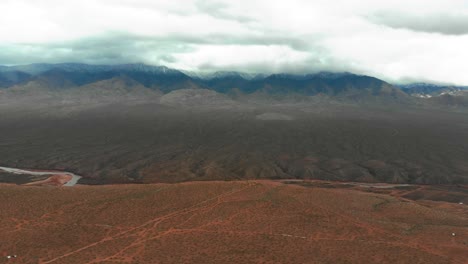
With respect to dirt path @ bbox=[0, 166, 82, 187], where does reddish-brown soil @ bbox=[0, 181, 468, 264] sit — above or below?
above

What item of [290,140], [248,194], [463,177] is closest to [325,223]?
[248,194]

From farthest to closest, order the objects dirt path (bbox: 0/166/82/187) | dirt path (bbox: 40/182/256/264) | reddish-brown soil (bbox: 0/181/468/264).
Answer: dirt path (bbox: 0/166/82/187)
dirt path (bbox: 40/182/256/264)
reddish-brown soil (bbox: 0/181/468/264)

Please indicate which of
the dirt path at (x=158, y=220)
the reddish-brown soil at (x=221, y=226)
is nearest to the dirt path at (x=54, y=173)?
the reddish-brown soil at (x=221, y=226)

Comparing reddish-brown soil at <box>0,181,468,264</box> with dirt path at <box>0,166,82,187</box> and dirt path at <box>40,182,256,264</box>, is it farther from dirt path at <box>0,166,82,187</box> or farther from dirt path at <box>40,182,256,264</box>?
dirt path at <box>0,166,82,187</box>

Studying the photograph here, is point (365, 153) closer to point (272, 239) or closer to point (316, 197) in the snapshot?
point (316, 197)

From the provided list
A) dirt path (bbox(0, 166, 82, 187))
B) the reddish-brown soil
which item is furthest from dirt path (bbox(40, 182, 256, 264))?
dirt path (bbox(0, 166, 82, 187))

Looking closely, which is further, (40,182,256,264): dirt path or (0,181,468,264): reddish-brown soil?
(40,182,256,264): dirt path

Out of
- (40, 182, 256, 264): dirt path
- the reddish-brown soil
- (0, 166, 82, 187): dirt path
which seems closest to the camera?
the reddish-brown soil

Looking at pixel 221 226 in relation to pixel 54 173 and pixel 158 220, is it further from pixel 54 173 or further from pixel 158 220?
pixel 54 173

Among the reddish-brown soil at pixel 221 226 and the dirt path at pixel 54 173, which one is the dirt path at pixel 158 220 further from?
the dirt path at pixel 54 173
